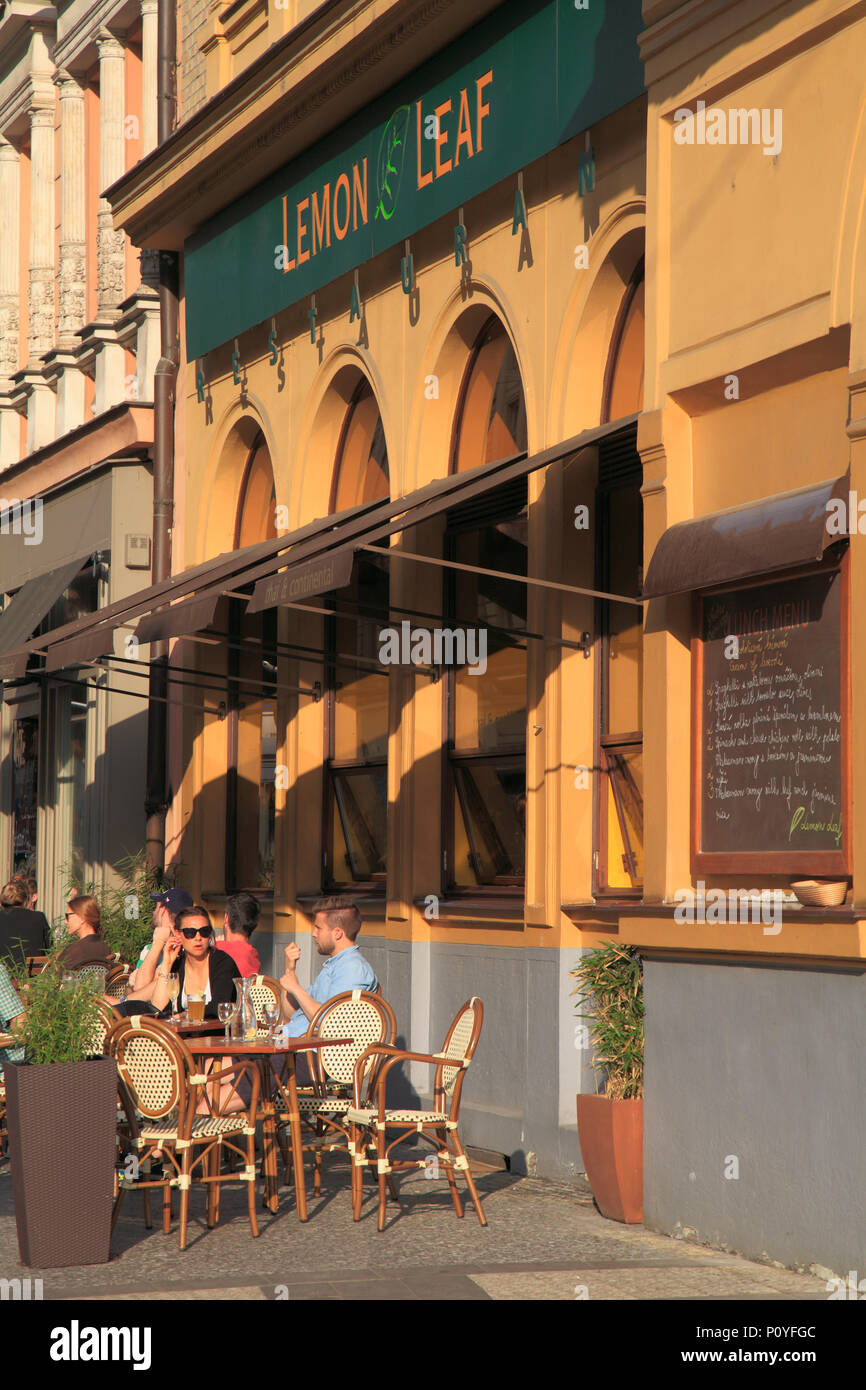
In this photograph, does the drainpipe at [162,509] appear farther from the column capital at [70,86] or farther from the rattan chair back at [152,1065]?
the rattan chair back at [152,1065]

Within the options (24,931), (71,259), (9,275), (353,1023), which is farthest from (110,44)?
(353,1023)

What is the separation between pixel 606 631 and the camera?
9797 mm

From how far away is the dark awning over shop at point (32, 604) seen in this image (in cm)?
1731

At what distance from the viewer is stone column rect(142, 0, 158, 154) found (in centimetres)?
1745

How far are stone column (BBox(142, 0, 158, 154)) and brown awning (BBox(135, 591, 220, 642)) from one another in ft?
24.1

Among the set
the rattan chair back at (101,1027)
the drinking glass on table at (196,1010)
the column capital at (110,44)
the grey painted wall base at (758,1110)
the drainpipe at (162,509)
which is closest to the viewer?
the grey painted wall base at (758,1110)

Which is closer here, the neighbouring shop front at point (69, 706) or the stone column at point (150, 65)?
the neighbouring shop front at point (69, 706)

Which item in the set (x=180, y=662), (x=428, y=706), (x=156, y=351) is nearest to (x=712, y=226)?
(x=428, y=706)

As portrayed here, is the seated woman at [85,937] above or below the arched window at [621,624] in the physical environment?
below

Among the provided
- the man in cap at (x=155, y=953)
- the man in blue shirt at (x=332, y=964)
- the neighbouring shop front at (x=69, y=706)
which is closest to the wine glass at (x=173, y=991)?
the man in blue shirt at (x=332, y=964)

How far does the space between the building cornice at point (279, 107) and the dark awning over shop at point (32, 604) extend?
3380 millimetres

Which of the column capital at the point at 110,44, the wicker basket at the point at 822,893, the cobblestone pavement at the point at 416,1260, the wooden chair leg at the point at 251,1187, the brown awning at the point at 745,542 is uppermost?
the column capital at the point at 110,44

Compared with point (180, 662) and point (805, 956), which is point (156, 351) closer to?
point (180, 662)

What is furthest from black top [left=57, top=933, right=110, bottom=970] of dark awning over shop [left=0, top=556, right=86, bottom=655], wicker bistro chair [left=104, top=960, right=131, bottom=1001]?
dark awning over shop [left=0, top=556, right=86, bottom=655]
